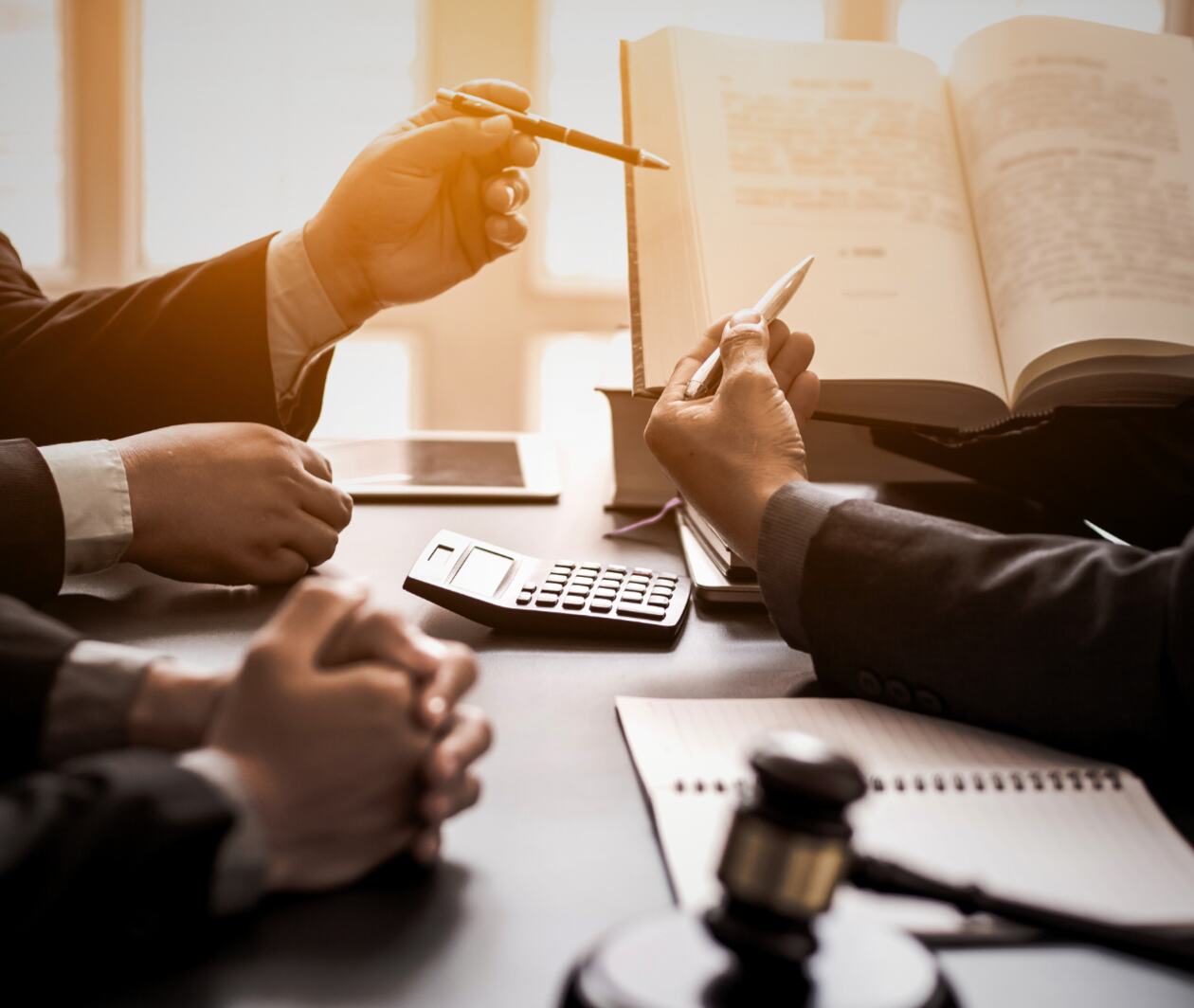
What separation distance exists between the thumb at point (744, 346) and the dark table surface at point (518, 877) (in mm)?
163

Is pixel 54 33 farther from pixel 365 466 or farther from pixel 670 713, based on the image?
pixel 670 713

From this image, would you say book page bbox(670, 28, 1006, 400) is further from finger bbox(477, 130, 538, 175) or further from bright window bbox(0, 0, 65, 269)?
bright window bbox(0, 0, 65, 269)

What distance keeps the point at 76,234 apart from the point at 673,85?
1.87 meters

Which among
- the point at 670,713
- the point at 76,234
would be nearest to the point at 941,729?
the point at 670,713

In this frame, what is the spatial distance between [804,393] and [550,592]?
0.81 ft

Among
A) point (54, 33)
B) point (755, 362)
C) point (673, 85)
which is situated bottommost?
point (755, 362)

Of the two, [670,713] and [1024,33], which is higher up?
[1024,33]

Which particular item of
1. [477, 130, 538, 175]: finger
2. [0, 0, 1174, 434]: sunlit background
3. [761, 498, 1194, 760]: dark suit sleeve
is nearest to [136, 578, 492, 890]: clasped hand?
[761, 498, 1194, 760]: dark suit sleeve

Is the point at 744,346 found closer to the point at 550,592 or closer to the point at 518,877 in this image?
the point at 550,592

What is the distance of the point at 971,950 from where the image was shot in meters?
0.40

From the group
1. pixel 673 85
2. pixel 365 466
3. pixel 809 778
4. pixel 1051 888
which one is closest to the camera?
pixel 809 778

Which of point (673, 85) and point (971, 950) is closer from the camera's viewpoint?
point (971, 950)

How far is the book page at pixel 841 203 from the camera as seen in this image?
3.12 feet

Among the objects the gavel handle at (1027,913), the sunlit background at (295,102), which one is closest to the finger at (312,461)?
the gavel handle at (1027,913)
